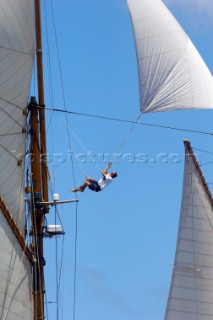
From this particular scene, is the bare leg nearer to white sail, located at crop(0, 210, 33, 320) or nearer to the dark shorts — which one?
the dark shorts

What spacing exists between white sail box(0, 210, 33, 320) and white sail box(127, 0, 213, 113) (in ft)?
27.5

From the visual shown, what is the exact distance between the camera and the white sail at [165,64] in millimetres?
62812

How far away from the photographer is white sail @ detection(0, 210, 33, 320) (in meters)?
63.6

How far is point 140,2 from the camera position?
64.1 metres

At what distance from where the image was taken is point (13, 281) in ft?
211

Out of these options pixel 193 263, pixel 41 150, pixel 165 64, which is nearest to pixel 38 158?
pixel 41 150

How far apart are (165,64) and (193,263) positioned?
28.8 feet

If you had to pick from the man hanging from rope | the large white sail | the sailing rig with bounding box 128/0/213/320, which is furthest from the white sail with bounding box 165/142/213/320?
the large white sail

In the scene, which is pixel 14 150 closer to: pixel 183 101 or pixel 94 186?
pixel 94 186

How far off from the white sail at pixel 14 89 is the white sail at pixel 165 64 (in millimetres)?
5198

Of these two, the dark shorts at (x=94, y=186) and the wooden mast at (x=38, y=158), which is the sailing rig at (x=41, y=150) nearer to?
the wooden mast at (x=38, y=158)

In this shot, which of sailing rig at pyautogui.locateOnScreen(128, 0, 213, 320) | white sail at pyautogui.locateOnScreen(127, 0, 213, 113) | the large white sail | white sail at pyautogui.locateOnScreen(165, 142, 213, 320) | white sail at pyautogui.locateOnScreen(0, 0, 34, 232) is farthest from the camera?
white sail at pyautogui.locateOnScreen(0, 0, 34, 232)

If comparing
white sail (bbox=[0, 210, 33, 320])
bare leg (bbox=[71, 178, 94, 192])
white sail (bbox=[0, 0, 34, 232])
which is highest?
white sail (bbox=[0, 0, 34, 232])

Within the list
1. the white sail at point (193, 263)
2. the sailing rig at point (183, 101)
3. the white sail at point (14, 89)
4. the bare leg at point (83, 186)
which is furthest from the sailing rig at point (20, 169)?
the white sail at point (193, 263)
